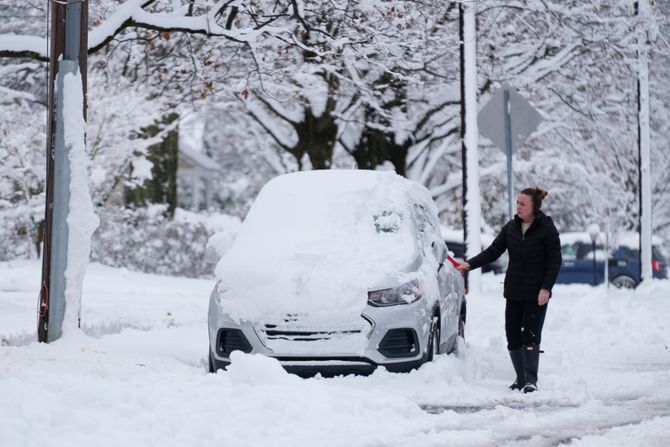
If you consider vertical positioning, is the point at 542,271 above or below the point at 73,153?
below

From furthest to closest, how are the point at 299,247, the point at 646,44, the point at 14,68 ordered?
1. the point at 646,44
2. the point at 14,68
3. the point at 299,247

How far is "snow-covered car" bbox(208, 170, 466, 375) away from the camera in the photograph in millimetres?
8555

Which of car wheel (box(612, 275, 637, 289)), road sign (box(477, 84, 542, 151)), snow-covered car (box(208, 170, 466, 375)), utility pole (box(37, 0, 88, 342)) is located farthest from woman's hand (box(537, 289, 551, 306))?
car wheel (box(612, 275, 637, 289))

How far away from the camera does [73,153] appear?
960 centimetres

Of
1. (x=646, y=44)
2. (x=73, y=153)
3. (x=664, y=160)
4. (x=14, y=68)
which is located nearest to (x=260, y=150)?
(x=664, y=160)

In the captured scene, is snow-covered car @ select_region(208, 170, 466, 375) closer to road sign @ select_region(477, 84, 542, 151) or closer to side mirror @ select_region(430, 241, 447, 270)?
side mirror @ select_region(430, 241, 447, 270)

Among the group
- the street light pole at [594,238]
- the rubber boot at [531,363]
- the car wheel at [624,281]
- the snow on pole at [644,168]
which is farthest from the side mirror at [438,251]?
the car wheel at [624,281]

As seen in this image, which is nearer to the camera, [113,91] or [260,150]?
[113,91]

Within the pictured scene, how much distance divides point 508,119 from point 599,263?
16.8m

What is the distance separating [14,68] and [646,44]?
44.7 feet

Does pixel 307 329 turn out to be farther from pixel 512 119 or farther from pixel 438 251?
pixel 512 119

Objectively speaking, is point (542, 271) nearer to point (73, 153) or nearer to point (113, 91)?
point (73, 153)

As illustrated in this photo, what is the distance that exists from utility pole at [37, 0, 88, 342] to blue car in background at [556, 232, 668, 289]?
22059 millimetres

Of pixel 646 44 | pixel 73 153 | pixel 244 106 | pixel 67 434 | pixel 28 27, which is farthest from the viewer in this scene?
pixel 244 106
